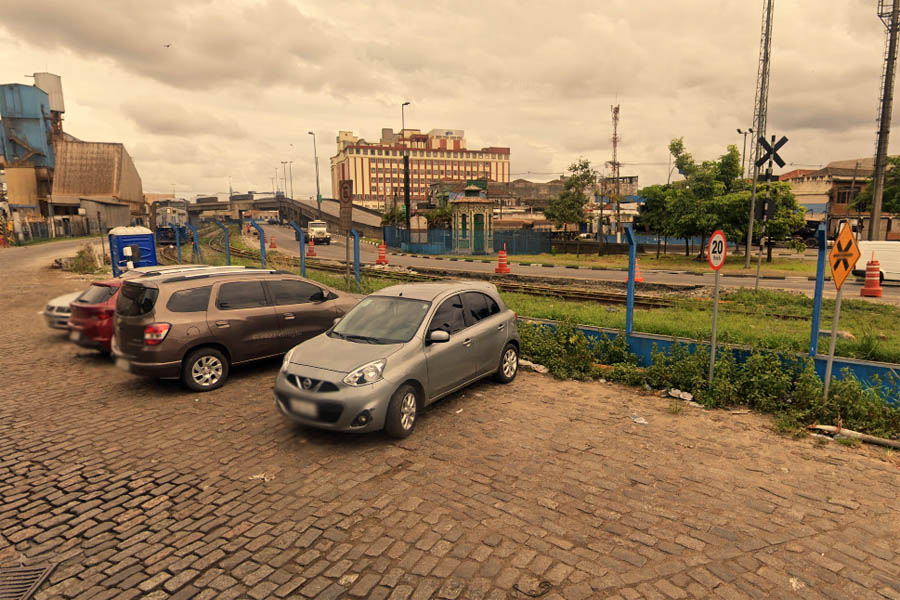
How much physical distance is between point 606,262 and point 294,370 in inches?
1164

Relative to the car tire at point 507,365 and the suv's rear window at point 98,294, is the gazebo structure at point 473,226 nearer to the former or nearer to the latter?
the suv's rear window at point 98,294

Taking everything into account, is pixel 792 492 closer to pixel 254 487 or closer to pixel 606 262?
pixel 254 487

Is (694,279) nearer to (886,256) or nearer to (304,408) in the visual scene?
(886,256)

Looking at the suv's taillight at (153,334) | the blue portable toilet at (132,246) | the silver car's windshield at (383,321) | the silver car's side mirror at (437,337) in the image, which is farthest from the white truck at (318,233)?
the silver car's side mirror at (437,337)

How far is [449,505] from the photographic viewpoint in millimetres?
4410

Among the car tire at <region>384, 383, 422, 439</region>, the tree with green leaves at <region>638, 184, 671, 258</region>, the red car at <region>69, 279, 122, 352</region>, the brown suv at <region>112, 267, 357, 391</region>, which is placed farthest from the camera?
the tree with green leaves at <region>638, 184, 671, 258</region>

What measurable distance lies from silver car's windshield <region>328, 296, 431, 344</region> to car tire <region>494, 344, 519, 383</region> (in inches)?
68.6

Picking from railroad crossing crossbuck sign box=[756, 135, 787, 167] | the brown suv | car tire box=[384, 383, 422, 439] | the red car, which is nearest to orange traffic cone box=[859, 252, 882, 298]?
railroad crossing crossbuck sign box=[756, 135, 787, 167]

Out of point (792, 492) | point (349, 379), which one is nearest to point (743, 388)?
point (792, 492)

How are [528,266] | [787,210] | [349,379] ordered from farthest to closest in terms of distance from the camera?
1. [528,266]
2. [787,210]
3. [349,379]

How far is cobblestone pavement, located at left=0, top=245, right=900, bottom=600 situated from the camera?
139 inches

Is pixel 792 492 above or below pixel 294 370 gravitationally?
below

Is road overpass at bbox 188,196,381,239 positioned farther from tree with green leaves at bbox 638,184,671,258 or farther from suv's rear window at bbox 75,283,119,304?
suv's rear window at bbox 75,283,119,304

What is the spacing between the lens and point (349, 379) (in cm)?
541
